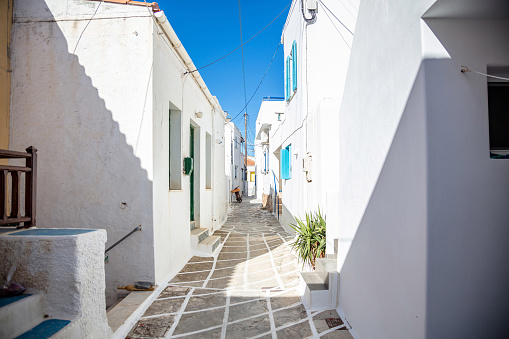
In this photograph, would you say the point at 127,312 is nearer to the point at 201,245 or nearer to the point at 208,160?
the point at 201,245

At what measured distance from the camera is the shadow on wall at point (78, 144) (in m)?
4.55

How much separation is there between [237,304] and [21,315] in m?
2.54

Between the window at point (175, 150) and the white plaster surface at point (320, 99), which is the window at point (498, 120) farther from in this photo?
the window at point (175, 150)

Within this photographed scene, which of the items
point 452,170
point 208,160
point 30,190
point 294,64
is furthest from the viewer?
point 208,160

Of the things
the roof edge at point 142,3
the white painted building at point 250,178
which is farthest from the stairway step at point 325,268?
the white painted building at point 250,178

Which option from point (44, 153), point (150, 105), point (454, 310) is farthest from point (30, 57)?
point (454, 310)

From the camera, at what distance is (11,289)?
7.56 ft

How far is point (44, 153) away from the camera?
15.3 ft

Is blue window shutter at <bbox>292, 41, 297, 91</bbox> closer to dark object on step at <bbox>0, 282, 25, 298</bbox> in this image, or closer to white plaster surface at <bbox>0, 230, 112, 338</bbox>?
white plaster surface at <bbox>0, 230, 112, 338</bbox>

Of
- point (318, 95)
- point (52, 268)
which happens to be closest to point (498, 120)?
point (52, 268)

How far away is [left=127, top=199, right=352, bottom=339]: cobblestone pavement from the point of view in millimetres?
3365

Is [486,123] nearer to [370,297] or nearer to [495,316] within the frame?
[495,316]

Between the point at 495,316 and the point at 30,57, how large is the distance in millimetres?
6086

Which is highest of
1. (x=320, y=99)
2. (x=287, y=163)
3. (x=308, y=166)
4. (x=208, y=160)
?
(x=320, y=99)
